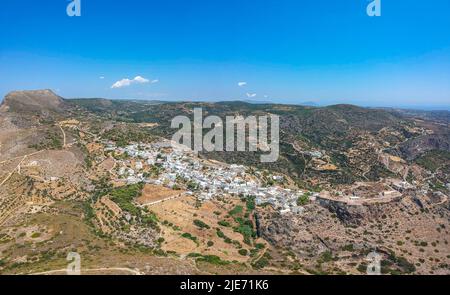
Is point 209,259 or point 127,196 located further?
point 127,196

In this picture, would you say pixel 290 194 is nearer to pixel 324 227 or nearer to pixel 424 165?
pixel 324 227

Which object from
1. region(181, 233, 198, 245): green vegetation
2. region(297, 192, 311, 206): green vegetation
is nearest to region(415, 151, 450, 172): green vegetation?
region(297, 192, 311, 206): green vegetation

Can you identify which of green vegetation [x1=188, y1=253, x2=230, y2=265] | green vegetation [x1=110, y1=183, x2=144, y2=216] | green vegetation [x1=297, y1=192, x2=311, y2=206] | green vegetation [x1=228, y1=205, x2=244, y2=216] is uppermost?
green vegetation [x1=110, y1=183, x2=144, y2=216]

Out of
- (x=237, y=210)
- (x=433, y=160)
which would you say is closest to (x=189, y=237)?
(x=237, y=210)

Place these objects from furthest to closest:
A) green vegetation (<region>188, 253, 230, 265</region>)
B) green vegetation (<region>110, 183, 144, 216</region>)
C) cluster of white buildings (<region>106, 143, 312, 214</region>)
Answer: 1. cluster of white buildings (<region>106, 143, 312, 214</region>)
2. green vegetation (<region>110, 183, 144, 216</region>)
3. green vegetation (<region>188, 253, 230, 265</region>)

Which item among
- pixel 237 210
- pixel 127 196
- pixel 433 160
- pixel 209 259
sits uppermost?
pixel 127 196

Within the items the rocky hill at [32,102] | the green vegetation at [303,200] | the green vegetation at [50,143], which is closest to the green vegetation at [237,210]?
the green vegetation at [303,200]

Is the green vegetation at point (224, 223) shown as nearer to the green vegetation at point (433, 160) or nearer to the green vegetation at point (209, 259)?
the green vegetation at point (209, 259)

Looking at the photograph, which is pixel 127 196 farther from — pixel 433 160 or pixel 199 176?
pixel 433 160

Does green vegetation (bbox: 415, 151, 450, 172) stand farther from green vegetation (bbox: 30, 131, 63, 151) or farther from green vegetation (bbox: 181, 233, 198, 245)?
green vegetation (bbox: 30, 131, 63, 151)

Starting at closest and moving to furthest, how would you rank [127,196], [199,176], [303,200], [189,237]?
[189,237] < [127,196] < [303,200] < [199,176]
